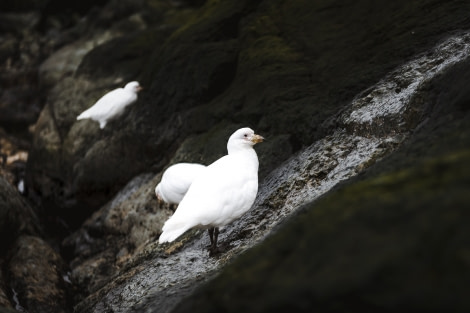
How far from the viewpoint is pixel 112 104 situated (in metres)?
12.6

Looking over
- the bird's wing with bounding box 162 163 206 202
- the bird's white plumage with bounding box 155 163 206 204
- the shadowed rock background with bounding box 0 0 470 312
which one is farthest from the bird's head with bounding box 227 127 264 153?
the bird's wing with bounding box 162 163 206 202

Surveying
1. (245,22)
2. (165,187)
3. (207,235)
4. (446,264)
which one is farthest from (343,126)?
(446,264)

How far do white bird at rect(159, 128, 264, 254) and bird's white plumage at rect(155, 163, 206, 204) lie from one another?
135 cm

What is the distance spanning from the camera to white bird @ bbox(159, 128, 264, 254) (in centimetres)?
653

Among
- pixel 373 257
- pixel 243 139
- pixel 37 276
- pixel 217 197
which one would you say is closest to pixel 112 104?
pixel 37 276

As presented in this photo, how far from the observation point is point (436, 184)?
11.6 feet

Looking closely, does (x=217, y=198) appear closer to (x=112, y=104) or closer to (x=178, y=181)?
(x=178, y=181)

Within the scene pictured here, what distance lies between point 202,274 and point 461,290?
401 cm

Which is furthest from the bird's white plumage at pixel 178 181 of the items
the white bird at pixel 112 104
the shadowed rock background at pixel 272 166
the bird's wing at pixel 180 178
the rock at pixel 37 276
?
the white bird at pixel 112 104

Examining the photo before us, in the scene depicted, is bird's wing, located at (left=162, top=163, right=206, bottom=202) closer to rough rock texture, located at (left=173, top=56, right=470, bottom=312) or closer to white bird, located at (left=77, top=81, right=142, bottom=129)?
white bird, located at (left=77, top=81, right=142, bottom=129)

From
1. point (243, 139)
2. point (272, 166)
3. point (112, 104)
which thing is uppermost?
point (112, 104)

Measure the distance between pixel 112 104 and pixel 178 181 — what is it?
14.4 feet

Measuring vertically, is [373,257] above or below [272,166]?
above

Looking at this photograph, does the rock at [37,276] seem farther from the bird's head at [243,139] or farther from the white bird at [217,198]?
the bird's head at [243,139]
